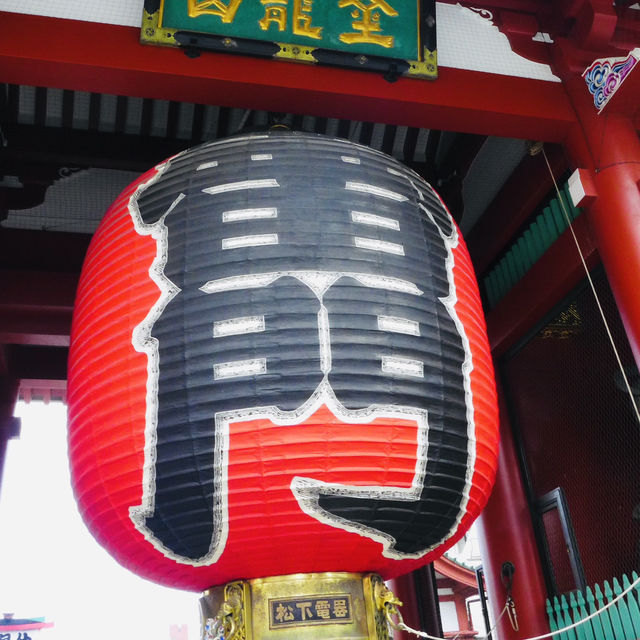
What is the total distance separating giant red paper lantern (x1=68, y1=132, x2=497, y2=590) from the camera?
1.81 meters

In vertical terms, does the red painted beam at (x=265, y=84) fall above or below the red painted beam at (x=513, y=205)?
below

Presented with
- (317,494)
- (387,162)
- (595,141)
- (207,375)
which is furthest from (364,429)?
(595,141)

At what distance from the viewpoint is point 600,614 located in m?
3.36

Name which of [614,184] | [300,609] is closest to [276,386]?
[300,609]

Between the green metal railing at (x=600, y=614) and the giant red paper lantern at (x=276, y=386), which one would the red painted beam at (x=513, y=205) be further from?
the green metal railing at (x=600, y=614)

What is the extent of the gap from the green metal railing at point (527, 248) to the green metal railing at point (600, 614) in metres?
1.92

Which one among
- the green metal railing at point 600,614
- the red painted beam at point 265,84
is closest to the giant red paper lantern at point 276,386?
the red painted beam at point 265,84

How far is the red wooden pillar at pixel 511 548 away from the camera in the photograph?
13.1ft

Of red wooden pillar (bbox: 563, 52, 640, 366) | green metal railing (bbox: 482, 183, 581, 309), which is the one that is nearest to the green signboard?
red wooden pillar (bbox: 563, 52, 640, 366)

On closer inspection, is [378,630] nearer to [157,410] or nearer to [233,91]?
[157,410]

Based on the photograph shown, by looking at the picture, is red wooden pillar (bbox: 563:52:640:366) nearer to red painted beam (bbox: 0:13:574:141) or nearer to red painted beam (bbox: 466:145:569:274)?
red painted beam (bbox: 0:13:574:141)

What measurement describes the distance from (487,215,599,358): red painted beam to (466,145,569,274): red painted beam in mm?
379

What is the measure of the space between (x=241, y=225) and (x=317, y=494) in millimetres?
845

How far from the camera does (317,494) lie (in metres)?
1.80
